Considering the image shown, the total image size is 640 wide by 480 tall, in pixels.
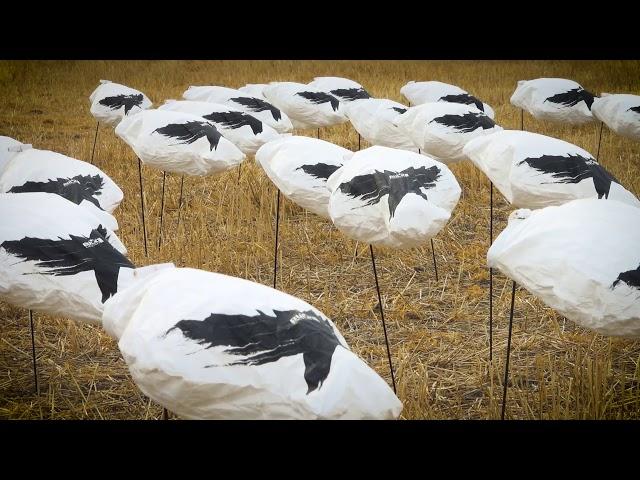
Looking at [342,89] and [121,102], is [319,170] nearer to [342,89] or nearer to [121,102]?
[121,102]

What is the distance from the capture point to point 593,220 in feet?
6.23

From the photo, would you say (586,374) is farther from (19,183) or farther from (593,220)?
(19,183)

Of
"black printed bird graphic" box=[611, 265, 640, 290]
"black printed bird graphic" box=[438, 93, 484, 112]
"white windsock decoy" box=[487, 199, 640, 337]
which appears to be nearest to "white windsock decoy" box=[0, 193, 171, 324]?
"white windsock decoy" box=[487, 199, 640, 337]

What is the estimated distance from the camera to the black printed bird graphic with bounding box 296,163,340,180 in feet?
10.2

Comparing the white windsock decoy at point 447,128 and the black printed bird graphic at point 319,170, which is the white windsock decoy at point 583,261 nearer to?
the black printed bird graphic at point 319,170

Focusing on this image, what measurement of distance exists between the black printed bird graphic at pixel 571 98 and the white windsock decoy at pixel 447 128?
4.31 ft

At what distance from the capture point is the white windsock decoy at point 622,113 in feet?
14.7

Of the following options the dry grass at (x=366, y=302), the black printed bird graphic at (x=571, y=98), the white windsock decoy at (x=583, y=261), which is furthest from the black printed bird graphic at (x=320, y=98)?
the white windsock decoy at (x=583, y=261)

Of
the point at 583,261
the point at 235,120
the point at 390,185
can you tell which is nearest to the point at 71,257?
the point at 390,185

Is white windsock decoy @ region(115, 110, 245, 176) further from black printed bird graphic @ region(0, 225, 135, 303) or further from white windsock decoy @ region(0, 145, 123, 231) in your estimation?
black printed bird graphic @ region(0, 225, 135, 303)

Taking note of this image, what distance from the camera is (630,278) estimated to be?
176cm

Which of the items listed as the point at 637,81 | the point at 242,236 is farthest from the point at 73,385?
the point at 637,81

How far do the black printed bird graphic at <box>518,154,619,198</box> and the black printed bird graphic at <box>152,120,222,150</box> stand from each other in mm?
1646

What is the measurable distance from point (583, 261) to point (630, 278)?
0.38ft
